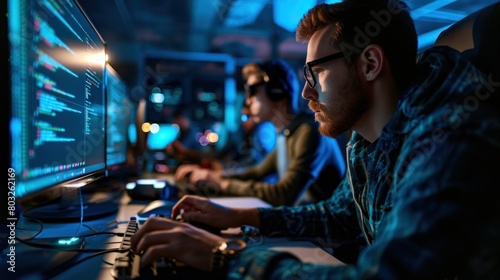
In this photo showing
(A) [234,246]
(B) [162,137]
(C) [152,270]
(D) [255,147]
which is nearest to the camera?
(C) [152,270]

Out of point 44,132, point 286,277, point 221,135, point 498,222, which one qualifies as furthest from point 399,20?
point 221,135

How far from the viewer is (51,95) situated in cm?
66

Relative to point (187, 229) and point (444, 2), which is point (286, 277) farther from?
point (444, 2)

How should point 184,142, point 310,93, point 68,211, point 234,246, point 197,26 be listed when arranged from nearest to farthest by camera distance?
1. point 234,246
2. point 310,93
3. point 68,211
4. point 184,142
5. point 197,26

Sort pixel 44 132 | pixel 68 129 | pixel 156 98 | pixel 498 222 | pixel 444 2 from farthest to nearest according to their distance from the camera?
pixel 156 98
pixel 444 2
pixel 68 129
pixel 44 132
pixel 498 222

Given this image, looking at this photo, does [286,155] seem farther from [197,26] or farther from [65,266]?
[197,26]

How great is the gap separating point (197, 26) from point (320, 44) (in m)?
4.14

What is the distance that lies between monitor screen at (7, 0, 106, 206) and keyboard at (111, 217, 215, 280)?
0.20 m

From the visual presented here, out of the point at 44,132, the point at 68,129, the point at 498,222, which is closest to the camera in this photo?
the point at 498,222

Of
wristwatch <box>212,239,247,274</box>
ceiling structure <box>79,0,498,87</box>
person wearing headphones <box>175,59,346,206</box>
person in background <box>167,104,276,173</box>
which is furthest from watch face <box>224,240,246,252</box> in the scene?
ceiling structure <box>79,0,498,87</box>

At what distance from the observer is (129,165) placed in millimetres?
2039

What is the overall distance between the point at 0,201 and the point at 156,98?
5.15 m

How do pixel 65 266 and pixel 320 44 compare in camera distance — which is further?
pixel 320 44

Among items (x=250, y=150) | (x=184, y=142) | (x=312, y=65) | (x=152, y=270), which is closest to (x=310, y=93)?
(x=312, y=65)
